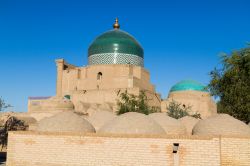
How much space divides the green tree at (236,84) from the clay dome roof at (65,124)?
7.37 m

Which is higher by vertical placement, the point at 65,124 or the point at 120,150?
the point at 65,124

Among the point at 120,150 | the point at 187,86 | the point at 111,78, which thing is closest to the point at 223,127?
the point at 120,150

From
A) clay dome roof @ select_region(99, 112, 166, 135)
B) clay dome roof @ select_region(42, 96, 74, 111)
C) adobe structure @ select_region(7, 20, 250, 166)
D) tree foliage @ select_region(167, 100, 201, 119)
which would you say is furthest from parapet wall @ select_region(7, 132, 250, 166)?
tree foliage @ select_region(167, 100, 201, 119)

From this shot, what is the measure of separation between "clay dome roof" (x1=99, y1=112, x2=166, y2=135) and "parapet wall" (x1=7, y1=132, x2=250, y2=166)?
1106 mm

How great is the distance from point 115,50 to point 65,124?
68.8ft

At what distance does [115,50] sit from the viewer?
3162cm

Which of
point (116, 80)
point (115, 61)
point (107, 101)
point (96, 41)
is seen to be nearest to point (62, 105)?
point (107, 101)

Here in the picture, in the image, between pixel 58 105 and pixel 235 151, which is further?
pixel 58 105

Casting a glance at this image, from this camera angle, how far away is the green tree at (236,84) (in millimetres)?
14867

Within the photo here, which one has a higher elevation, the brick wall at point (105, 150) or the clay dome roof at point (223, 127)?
the clay dome roof at point (223, 127)

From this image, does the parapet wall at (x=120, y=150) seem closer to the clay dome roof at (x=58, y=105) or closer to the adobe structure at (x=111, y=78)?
the clay dome roof at (x=58, y=105)

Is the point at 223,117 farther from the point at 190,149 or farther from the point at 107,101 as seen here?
the point at 107,101

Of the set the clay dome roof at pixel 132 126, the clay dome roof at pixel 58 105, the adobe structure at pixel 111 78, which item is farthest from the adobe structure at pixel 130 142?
the adobe structure at pixel 111 78

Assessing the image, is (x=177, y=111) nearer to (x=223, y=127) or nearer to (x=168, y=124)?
(x=168, y=124)
